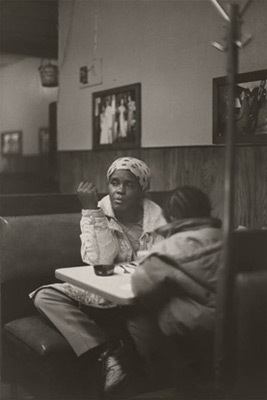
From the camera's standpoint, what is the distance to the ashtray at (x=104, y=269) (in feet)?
6.72

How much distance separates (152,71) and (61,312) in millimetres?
978

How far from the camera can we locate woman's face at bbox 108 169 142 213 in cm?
200

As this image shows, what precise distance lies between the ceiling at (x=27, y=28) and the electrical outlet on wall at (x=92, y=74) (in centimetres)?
12

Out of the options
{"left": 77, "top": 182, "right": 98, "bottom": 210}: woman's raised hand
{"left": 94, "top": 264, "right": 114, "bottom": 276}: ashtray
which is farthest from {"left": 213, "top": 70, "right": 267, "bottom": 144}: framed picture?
{"left": 94, "top": 264, "right": 114, "bottom": 276}: ashtray

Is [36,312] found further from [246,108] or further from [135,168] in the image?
[246,108]

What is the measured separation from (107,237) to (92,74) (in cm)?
60

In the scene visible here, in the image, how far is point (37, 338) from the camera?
219cm

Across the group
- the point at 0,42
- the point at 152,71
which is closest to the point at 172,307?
the point at 152,71

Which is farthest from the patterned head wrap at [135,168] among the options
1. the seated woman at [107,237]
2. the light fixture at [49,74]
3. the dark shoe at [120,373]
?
the dark shoe at [120,373]

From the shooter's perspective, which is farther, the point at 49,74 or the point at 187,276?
the point at 49,74

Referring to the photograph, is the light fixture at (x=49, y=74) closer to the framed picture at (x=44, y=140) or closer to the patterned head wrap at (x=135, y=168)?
the framed picture at (x=44, y=140)

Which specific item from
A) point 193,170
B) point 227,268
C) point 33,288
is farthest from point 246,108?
point 33,288

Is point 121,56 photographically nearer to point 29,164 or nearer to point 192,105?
point 192,105

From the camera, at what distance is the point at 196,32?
6.95 ft
